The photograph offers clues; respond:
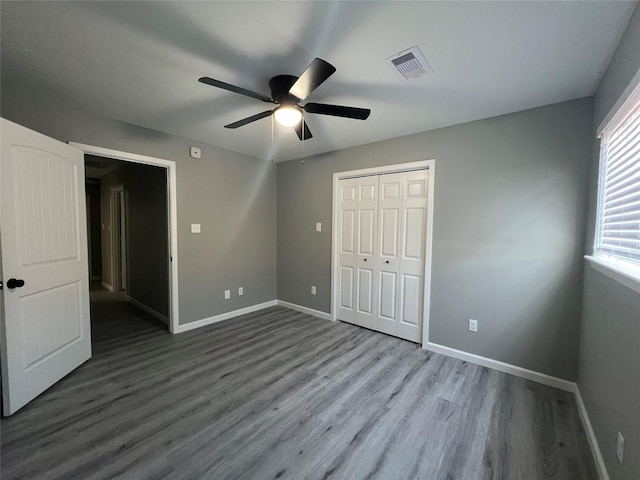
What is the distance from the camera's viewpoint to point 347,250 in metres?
3.65

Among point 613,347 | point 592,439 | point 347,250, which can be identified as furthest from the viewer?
point 347,250

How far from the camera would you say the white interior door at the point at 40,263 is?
5.77ft

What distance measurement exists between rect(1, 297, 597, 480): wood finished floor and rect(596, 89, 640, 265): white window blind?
4.20ft

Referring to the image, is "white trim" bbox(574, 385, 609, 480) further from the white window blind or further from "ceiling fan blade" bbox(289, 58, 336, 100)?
"ceiling fan blade" bbox(289, 58, 336, 100)

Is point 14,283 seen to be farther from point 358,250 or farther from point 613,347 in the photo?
point 613,347

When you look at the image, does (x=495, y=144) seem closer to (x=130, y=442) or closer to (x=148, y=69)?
(x=148, y=69)

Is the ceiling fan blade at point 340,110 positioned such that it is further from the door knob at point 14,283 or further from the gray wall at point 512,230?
the door knob at point 14,283

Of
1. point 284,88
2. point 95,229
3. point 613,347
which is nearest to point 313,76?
point 284,88

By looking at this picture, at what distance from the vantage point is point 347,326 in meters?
3.55

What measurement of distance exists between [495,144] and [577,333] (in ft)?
5.90

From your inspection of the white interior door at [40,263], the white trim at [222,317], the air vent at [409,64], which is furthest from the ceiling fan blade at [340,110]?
Answer: the white trim at [222,317]

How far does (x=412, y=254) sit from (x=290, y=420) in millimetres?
2123

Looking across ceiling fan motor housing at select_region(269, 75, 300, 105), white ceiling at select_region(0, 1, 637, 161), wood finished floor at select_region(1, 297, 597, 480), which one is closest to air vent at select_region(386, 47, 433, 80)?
white ceiling at select_region(0, 1, 637, 161)

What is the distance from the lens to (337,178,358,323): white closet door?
3570 millimetres
